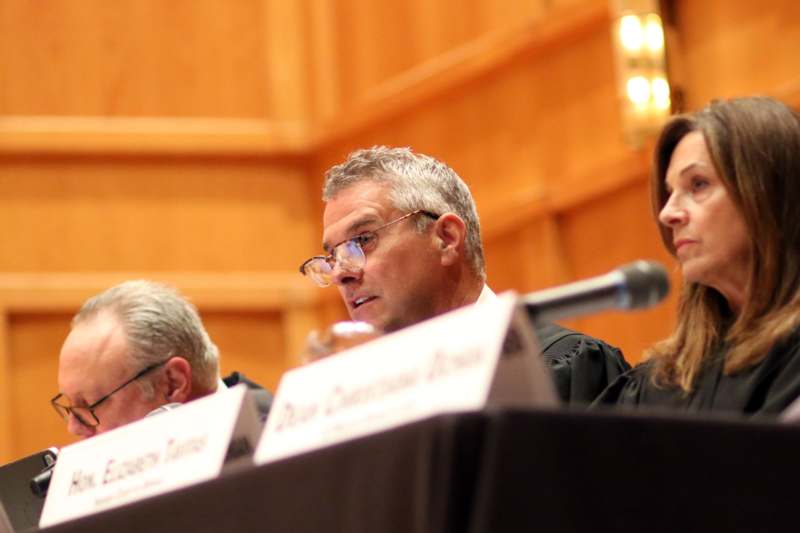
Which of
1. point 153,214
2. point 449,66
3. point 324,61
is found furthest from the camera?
point 324,61

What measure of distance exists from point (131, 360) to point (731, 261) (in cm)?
191

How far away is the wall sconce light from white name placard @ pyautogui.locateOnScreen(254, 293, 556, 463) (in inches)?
139

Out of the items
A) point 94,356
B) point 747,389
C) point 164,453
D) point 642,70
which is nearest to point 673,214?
point 747,389

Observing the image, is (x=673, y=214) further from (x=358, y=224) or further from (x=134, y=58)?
(x=134, y=58)

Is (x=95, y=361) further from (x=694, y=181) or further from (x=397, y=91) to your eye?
(x=397, y=91)

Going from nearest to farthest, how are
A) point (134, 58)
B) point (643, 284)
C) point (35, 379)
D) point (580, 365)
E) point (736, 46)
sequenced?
point (643, 284)
point (580, 365)
point (736, 46)
point (35, 379)
point (134, 58)

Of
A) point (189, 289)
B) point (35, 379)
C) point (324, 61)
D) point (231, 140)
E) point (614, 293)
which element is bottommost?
point (35, 379)

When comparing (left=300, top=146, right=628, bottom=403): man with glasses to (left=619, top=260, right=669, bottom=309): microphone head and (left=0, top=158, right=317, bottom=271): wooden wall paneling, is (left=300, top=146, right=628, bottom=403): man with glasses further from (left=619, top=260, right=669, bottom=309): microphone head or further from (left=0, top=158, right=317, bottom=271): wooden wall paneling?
(left=0, top=158, right=317, bottom=271): wooden wall paneling

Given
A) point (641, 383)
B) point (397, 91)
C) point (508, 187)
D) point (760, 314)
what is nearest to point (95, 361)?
point (641, 383)

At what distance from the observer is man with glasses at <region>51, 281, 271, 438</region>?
428cm

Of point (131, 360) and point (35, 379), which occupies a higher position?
Result: point (131, 360)

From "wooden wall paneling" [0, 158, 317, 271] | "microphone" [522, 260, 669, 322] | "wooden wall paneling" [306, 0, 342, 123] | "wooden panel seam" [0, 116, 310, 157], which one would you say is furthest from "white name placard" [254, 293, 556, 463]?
"wooden wall paneling" [306, 0, 342, 123]

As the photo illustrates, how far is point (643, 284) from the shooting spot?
2.07m

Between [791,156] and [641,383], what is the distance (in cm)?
57
